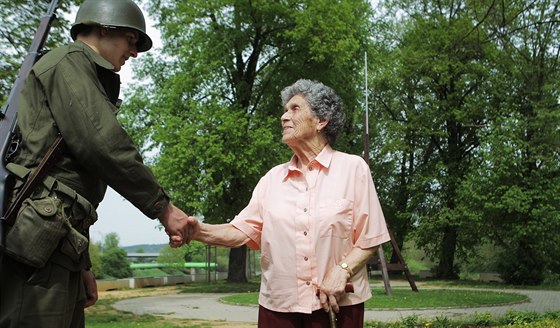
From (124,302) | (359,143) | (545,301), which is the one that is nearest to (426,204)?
(359,143)

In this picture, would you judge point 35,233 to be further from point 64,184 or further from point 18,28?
point 18,28

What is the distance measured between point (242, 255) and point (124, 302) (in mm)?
9062

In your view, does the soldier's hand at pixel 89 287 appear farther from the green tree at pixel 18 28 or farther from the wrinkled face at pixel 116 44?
the green tree at pixel 18 28

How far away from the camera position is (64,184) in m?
2.71

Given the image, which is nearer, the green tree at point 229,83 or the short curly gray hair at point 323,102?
the short curly gray hair at point 323,102

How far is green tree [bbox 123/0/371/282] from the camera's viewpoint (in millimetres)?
25641

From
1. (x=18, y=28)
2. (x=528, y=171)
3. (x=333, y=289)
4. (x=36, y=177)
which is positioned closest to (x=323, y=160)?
(x=333, y=289)

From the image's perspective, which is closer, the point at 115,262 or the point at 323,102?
the point at 323,102

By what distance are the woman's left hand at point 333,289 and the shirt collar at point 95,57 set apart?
4.91ft

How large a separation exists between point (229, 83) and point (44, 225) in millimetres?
26375

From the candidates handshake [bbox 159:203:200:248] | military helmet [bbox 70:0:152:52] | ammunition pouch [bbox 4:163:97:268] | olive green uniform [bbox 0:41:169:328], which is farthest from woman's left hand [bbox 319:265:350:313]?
military helmet [bbox 70:0:152:52]

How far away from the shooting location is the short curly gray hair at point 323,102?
3.87 m

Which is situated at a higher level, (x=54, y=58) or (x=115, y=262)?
(x=54, y=58)

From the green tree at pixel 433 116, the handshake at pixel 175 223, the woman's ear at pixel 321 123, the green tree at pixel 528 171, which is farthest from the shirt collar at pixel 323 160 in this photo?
the green tree at pixel 433 116
